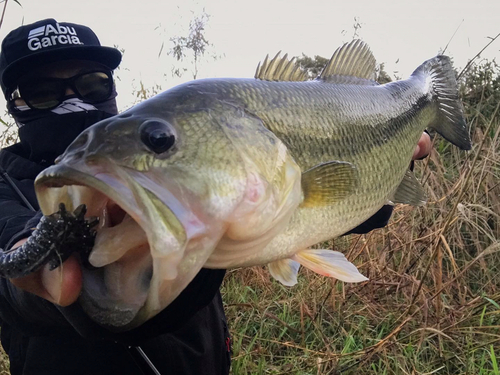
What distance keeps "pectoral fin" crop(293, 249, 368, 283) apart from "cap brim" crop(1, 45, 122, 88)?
137 centimetres

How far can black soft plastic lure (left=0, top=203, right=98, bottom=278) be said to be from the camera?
876 millimetres

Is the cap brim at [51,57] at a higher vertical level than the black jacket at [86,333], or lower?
higher

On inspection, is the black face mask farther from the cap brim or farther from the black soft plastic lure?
the black soft plastic lure

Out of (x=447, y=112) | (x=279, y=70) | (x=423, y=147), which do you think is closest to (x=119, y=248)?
(x=279, y=70)

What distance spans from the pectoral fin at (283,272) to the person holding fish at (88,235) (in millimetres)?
220

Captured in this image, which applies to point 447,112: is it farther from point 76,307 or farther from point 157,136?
point 76,307

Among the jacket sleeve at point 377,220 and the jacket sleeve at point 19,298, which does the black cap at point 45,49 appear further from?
the jacket sleeve at point 377,220

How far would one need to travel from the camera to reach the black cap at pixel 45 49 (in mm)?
1988

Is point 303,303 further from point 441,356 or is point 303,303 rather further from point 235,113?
point 235,113

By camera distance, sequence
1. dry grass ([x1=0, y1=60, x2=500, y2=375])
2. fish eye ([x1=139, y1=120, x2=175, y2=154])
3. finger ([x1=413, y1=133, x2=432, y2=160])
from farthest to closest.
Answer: dry grass ([x1=0, y1=60, x2=500, y2=375])
finger ([x1=413, y1=133, x2=432, y2=160])
fish eye ([x1=139, y1=120, x2=175, y2=154])

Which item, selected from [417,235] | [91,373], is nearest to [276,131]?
[91,373]

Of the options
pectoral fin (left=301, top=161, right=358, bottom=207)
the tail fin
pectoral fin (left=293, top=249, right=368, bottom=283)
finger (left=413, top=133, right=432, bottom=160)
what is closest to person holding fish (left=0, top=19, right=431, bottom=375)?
pectoral fin (left=301, top=161, right=358, bottom=207)

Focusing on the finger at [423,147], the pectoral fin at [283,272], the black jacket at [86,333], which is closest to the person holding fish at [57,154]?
the black jacket at [86,333]

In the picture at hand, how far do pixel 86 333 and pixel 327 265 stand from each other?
2.35ft
